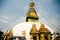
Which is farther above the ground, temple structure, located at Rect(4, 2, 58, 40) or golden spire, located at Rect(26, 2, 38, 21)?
golden spire, located at Rect(26, 2, 38, 21)

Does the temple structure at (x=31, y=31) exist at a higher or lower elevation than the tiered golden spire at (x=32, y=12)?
lower

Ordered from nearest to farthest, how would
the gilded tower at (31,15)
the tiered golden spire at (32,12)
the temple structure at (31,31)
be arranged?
1. the temple structure at (31,31)
2. the gilded tower at (31,15)
3. the tiered golden spire at (32,12)

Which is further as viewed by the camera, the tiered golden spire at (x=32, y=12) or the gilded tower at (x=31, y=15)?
the tiered golden spire at (x=32, y=12)

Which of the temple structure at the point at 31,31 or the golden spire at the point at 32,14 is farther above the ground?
the golden spire at the point at 32,14

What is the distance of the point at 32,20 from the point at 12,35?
2.75m

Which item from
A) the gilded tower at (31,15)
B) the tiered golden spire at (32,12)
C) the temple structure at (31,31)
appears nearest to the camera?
the temple structure at (31,31)

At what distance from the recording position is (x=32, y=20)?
731 inches

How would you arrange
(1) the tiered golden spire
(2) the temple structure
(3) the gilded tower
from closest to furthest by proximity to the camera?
(2) the temple structure
(3) the gilded tower
(1) the tiered golden spire

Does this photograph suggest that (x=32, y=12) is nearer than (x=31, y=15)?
No

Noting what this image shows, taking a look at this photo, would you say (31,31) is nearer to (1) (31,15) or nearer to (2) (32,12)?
(1) (31,15)

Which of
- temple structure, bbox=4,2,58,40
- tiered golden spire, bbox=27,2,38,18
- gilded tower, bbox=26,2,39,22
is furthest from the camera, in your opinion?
tiered golden spire, bbox=27,2,38,18

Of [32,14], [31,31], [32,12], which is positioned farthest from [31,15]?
[31,31]

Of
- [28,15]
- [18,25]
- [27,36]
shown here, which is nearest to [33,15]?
[28,15]

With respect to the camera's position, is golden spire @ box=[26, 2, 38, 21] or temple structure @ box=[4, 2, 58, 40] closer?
temple structure @ box=[4, 2, 58, 40]
